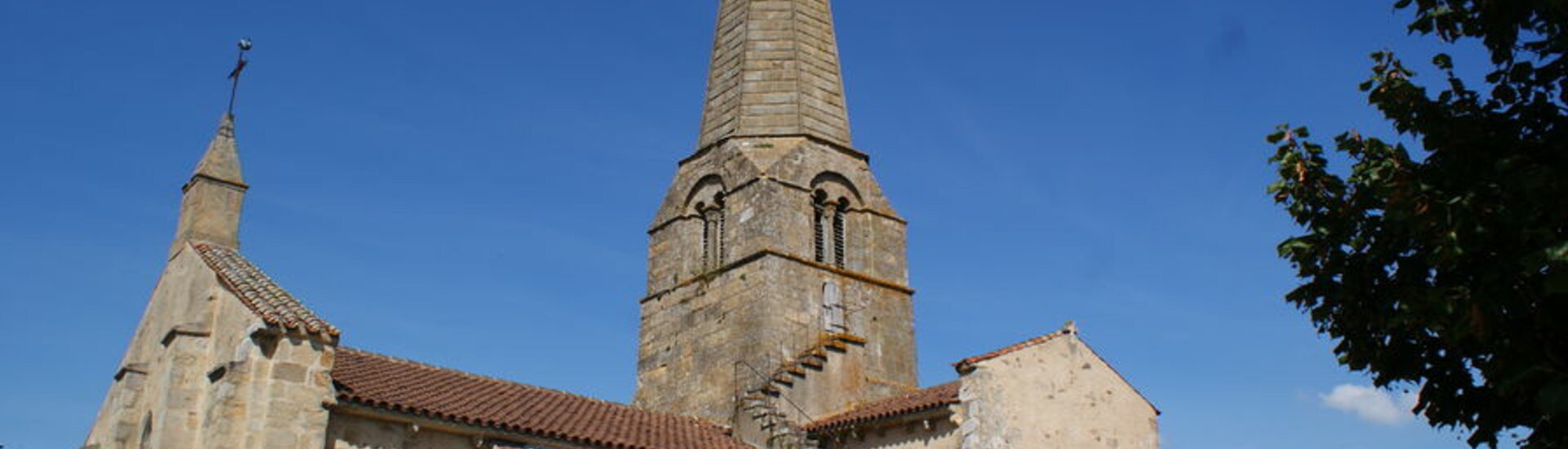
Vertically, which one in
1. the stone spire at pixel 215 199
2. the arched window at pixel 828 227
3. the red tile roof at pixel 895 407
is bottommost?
the red tile roof at pixel 895 407

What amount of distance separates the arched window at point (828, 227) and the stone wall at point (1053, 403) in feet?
21.3

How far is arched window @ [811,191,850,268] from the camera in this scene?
2636 cm

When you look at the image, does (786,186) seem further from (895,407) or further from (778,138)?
(895,407)

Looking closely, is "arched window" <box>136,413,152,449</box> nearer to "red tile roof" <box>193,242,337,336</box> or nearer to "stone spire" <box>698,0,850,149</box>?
"red tile roof" <box>193,242,337,336</box>

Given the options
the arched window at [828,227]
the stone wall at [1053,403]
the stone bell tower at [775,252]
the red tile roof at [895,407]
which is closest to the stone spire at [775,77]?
the stone bell tower at [775,252]

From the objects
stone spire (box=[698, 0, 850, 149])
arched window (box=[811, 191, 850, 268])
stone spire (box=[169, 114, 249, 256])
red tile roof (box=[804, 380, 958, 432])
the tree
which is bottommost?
the tree

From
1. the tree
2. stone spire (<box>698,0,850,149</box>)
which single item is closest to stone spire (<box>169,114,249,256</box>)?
stone spire (<box>698,0,850,149</box>)

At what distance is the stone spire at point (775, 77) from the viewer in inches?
1083

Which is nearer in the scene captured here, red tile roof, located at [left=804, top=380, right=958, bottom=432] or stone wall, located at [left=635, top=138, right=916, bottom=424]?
red tile roof, located at [left=804, top=380, right=958, bottom=432]

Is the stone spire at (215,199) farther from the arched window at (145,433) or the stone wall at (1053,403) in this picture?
the stone wall at (1053,403)

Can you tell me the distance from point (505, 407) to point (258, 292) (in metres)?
3.88

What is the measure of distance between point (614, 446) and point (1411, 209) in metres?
12.4

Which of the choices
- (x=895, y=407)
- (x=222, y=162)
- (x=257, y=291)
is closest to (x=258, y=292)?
(x=257, y=291)

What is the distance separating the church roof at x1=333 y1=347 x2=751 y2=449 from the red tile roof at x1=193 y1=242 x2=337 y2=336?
37.8 inches
